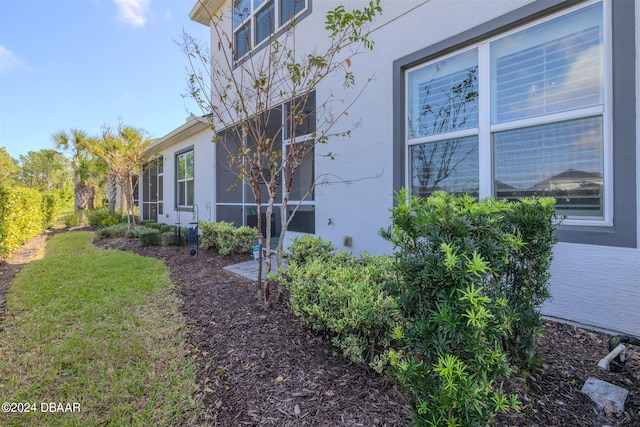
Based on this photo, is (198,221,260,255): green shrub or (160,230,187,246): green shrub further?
(160,230,187,246): green shrub

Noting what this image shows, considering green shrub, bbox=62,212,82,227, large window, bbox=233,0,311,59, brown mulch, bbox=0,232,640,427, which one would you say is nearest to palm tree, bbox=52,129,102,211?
green shrub, bbox=62,212,82,227

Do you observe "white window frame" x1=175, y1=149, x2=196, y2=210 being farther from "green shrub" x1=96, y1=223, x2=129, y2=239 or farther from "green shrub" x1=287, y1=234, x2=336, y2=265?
"green shrub" x1=287, y1=234, x2=336, y2=265

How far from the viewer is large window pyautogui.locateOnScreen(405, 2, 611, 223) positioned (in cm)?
285

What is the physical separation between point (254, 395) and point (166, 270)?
14.6 feet

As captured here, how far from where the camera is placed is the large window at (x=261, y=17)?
20.0ft

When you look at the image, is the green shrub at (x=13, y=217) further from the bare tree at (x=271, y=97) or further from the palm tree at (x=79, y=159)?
the palm tree at (x=79, y=159)

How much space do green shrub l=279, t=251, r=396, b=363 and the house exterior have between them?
4.17ft

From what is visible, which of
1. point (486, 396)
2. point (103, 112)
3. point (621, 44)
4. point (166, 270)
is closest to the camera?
point (486, 396)

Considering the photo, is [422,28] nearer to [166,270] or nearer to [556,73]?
[556,73]

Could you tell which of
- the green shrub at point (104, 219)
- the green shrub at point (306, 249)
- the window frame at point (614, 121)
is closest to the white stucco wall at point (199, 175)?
the green shrub at point (104, 219)

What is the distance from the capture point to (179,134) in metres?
10.2

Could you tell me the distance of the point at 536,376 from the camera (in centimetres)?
215

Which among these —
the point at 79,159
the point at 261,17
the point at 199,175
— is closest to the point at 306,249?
the point at 261,17

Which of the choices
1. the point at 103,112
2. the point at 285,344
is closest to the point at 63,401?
the point at 285,344
